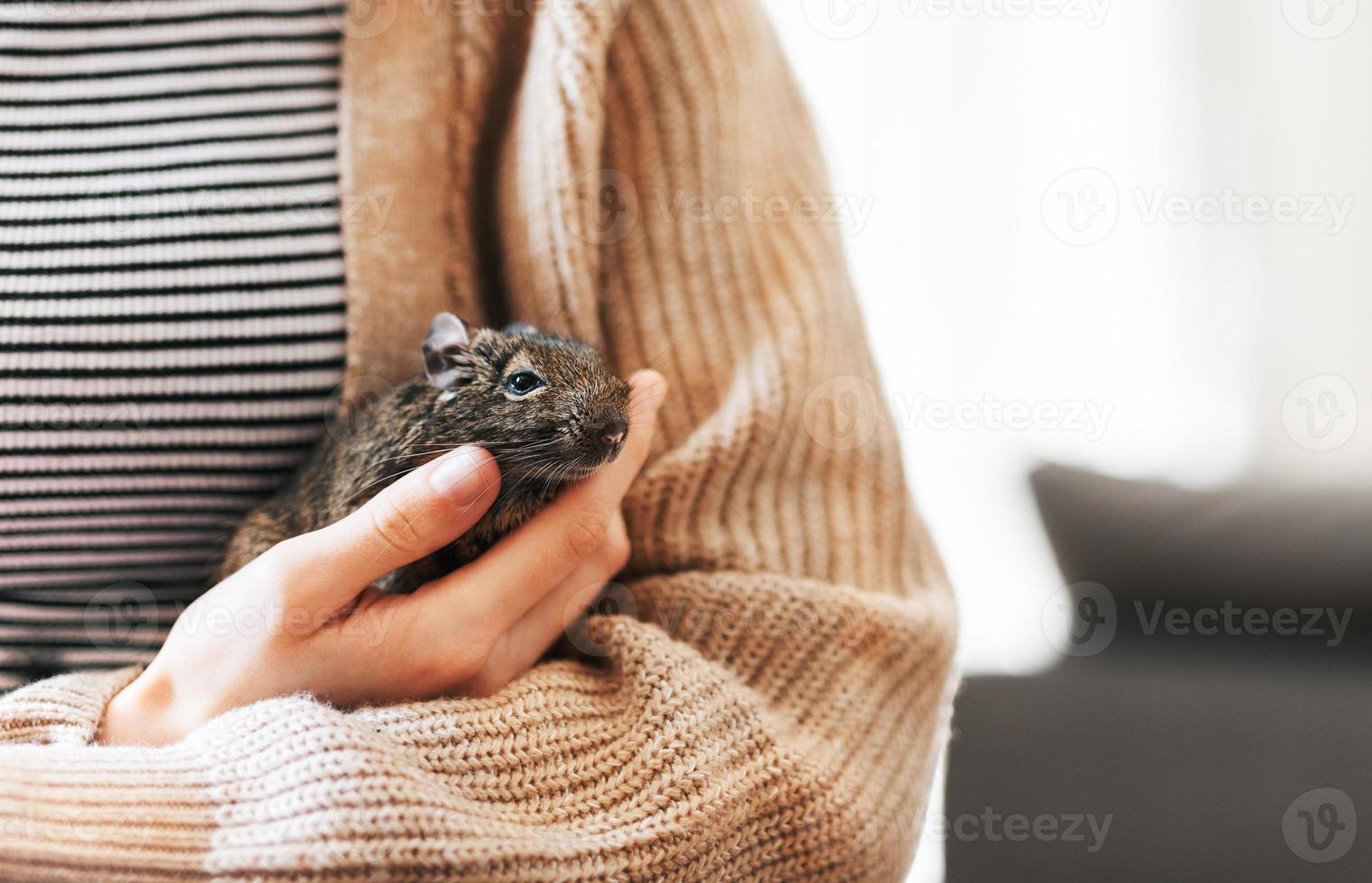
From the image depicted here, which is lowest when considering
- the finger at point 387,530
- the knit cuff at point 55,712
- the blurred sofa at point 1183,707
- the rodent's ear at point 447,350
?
the blurred sofa at point 1183,707

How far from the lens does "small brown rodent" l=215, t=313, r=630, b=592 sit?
0.82m

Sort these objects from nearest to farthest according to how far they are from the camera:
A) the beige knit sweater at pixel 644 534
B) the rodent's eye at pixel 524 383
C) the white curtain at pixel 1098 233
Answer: the beige knit sweater at pixel 644 534
the rodent's eye at pixel 524 383
the white curtain at pixel 1098 233

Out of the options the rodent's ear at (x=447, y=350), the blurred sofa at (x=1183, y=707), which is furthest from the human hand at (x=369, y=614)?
the blurred sofa at (x=1183, y=707)

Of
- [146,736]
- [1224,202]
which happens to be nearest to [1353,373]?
[1224,202]

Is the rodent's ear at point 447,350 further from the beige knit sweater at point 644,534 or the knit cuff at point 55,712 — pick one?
the knit cuff at point 55,712

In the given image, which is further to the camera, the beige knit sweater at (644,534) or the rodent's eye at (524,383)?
the rodent's eye at (524,383)

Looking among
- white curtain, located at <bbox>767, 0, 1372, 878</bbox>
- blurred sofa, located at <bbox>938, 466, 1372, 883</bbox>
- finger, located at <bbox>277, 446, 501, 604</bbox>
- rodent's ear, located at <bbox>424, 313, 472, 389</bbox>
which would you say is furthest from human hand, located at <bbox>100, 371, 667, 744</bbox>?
white curtain, located at <bbox>767, 0, 1372, 878</bbox>

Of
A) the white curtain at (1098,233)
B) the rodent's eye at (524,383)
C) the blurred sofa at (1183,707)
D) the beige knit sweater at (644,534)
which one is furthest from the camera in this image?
the white curtain at (1098,233)

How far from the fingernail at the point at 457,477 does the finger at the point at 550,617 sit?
0.54 feet

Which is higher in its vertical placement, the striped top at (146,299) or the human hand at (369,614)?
the striped top at (146,299)

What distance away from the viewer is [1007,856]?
1327 millimetres

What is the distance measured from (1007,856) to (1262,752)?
462mm

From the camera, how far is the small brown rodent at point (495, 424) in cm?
82

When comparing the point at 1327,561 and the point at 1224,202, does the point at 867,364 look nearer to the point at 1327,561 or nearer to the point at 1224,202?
the point at 1327,561
